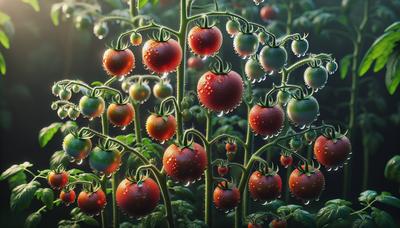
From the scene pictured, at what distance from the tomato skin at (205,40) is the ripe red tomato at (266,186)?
464 mm

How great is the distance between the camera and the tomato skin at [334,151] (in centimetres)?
163

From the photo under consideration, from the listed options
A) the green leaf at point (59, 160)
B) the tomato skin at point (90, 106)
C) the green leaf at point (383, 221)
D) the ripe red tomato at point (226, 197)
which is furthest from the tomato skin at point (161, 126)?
the green leaf at point (383, 221)

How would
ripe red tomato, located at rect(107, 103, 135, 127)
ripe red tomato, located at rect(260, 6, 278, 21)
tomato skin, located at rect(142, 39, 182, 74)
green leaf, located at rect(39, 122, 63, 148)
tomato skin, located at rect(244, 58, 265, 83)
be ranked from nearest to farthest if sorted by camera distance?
1. tomato skin, located at rect(142, 39, 182, 74)
2. ripe red tomato, located at rect(107, 103, 135, 127)
3. tomato skin, located at rect(244, 58, 265, 83)
4. green leaf, located at rect(39, 122, 63, 148)
5. ripe red tomato, located at rect(260, 6, 278, 21)

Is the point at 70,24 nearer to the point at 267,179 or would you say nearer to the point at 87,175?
the point at 87,175

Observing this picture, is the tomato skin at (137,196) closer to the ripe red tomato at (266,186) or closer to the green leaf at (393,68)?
the ripe red tomato at (266,186)

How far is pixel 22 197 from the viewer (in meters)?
1.87

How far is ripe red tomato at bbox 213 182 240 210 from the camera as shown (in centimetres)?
169

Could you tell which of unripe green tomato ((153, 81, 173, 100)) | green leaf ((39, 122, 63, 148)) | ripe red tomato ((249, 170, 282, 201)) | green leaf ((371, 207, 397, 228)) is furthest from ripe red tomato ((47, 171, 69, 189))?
green leaf ((371, 207, 397, 228))

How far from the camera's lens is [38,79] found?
14.3 ft

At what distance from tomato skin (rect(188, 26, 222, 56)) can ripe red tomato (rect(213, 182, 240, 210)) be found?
477 millimetres

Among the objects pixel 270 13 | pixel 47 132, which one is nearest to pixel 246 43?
pixel 47 132

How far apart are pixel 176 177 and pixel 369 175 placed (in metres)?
3.08

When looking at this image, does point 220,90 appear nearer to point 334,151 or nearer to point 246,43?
point 246,43

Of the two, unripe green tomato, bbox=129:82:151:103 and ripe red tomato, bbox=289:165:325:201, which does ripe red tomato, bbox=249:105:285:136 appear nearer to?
ripe red tomato, bbox=289:165:325:201
